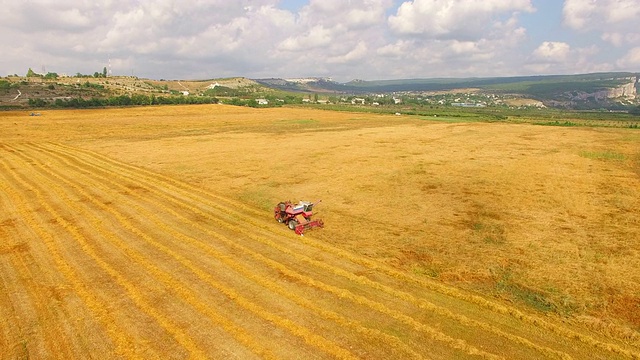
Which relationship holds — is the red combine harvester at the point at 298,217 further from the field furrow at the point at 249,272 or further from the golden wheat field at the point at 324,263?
the field furrow at the point at 249,272

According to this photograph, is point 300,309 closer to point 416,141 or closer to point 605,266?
point 605,266

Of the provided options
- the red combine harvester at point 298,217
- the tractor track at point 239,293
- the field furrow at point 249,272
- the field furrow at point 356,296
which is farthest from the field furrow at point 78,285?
the red combine harvester at point 298,217

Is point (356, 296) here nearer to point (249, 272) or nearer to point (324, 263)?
point (324, 263)

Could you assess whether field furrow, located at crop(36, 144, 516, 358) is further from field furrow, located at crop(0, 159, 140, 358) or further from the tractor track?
field furrow, located at crop(0, 159, 140, 358)

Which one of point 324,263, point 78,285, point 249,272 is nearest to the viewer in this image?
point 78,285

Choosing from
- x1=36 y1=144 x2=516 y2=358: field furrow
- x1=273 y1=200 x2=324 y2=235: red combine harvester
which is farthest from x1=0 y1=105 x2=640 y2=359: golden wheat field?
x1=273 y1=200 x2=324 y2=235: red combine harvester

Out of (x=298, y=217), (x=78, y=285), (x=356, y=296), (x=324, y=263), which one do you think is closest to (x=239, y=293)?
(x=324, y=263)

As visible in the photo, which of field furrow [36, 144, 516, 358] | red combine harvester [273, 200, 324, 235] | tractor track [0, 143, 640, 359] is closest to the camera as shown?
tractor track [0, 143, 640, 359]
